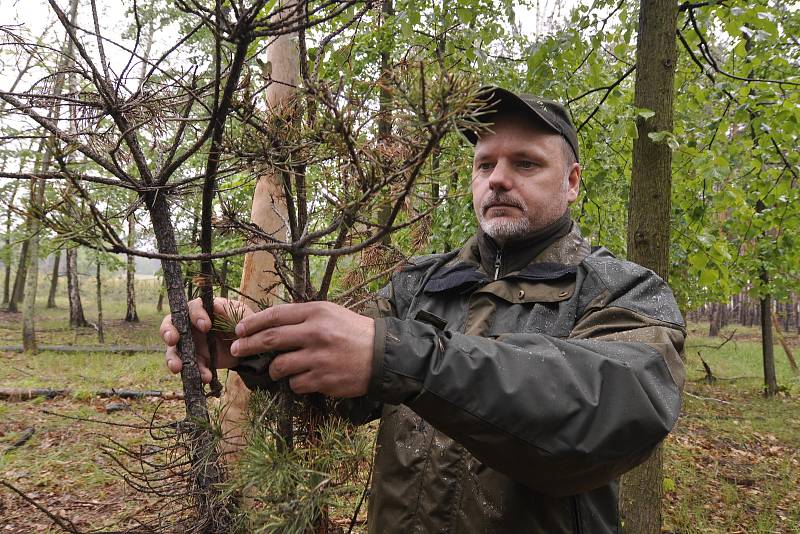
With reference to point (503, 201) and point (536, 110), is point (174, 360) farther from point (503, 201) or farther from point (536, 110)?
point (536, 110)

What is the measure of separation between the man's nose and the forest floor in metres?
1.65

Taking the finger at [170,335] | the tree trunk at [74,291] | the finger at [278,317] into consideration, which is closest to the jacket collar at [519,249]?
the finger at [278,317]

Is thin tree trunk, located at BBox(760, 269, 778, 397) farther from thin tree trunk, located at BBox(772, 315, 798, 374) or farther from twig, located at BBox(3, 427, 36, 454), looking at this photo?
twig, located at BBox(3, 427, 36, 454)

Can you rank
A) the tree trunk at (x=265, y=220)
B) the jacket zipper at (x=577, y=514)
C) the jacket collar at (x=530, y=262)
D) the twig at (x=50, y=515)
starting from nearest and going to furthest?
1. the twig at (x=50, y=515)
2. the jacket zipper at (x=577, y=514)
3. the jacket collar at (x=530, y=262)
4. the tree trunk at (x=265, y=220)

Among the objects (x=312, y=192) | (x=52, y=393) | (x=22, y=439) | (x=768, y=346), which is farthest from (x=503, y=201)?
(x=768, y=346)

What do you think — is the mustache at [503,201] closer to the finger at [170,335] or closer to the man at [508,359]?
the man at [508,359]

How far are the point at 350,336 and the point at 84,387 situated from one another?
374 inches

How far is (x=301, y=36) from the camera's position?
50.8 inches

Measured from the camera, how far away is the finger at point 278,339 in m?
1.12

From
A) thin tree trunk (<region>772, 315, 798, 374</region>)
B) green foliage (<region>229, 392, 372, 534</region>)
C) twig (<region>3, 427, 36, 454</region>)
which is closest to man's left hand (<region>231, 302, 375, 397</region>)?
green foliage (<region>229, 392, 372, 534</region>)

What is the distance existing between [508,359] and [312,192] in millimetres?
829

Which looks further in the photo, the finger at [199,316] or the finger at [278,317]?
the finger at [199,316]

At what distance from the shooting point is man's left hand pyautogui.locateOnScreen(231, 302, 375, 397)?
112 centimetres

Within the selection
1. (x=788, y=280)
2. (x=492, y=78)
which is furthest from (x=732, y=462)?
(x=492, y=78)
